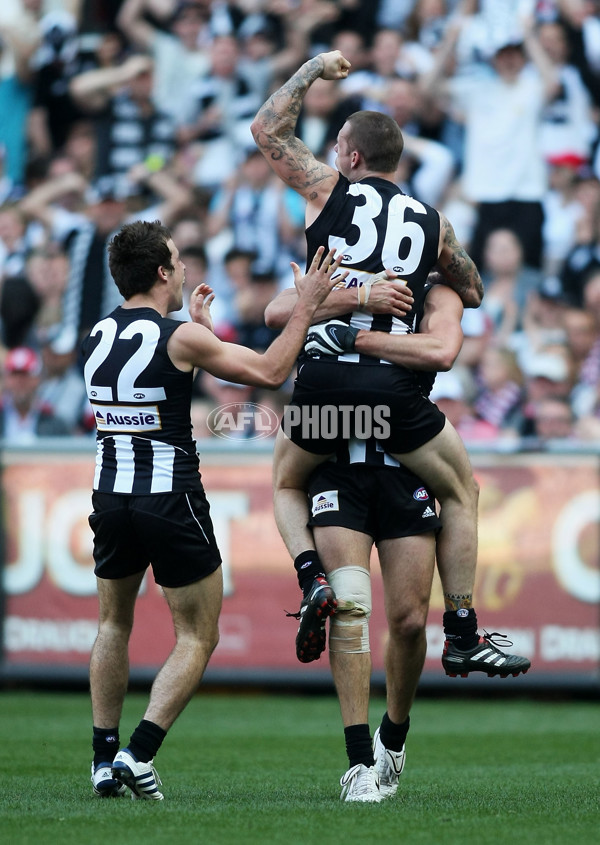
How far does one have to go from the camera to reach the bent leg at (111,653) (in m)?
5.69

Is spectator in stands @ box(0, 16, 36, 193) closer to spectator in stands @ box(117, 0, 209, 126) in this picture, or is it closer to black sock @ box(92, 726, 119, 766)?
spectator in stands @ box(117, 0, 209, 126)

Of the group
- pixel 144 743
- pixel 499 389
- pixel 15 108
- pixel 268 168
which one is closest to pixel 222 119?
pixel 268 168

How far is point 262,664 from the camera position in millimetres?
10328

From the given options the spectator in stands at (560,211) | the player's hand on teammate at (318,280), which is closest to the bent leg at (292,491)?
the player's hand on teammate at (318,280)

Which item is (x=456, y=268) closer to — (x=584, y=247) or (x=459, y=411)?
(x=459, y=411)

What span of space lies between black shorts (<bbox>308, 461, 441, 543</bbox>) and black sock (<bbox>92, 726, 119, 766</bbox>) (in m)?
1.25

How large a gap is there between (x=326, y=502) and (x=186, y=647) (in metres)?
0.86

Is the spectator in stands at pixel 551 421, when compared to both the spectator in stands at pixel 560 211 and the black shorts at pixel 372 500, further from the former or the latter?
the black shorts at pixel 372 500

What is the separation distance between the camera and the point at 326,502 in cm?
571

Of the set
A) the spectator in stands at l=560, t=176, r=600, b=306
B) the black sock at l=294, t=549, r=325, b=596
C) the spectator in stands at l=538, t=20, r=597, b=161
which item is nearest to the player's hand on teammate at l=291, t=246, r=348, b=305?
the black sock at l=294, t=549, r=325, b=596

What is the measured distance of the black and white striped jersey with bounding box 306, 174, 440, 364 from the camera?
18.3 ft

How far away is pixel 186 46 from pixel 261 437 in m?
6.15

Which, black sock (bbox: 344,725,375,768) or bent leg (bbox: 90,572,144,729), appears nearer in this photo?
black sock (bbox: 344,725,375,768)

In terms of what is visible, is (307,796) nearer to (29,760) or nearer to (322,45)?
(29,760)
